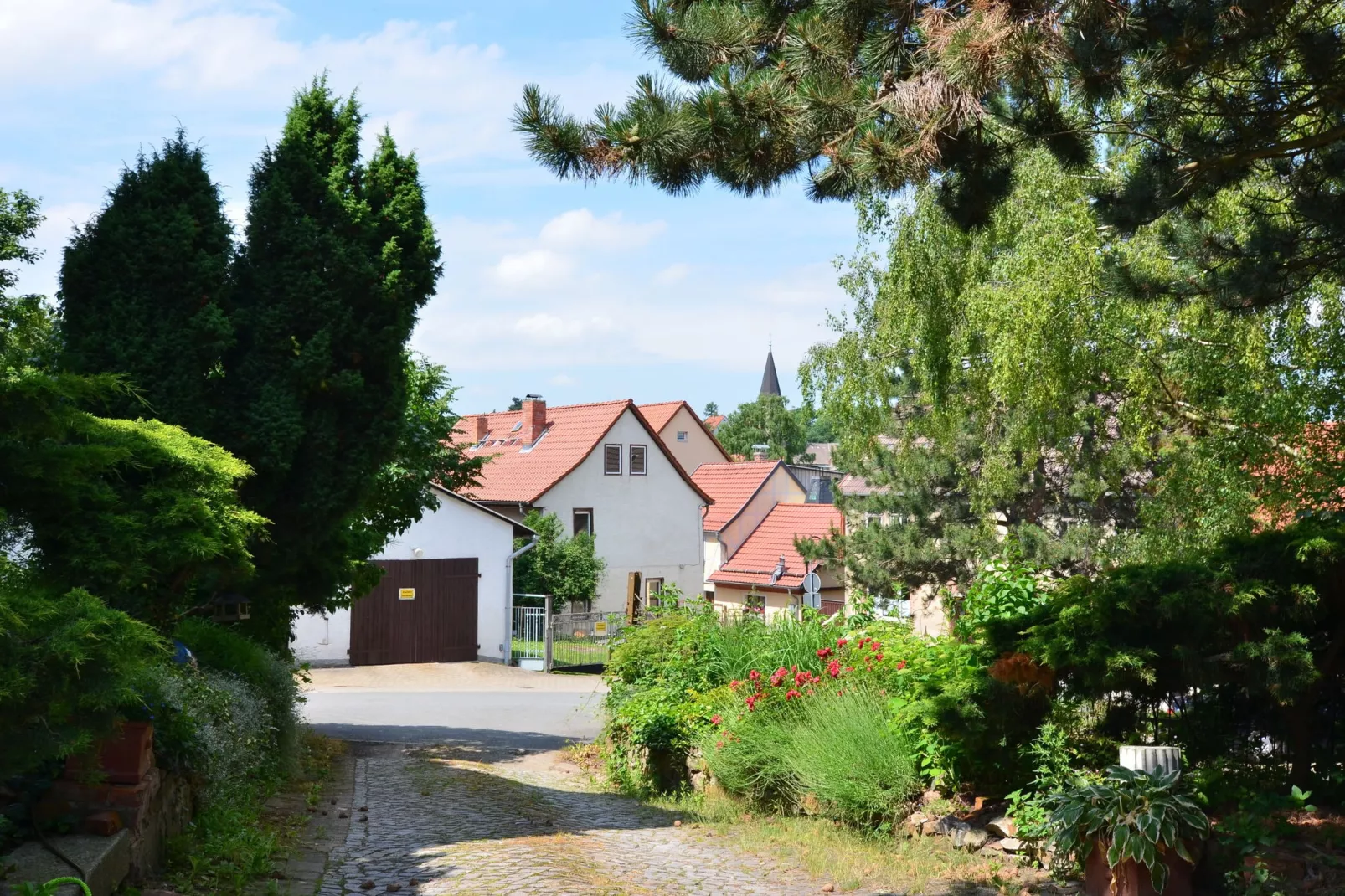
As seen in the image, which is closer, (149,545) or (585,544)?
(149,545)

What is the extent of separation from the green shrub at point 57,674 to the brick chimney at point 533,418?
35.9m

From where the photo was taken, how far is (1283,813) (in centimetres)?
583

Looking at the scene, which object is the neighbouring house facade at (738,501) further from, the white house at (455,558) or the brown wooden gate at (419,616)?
the brown wooden gate at (419,616)

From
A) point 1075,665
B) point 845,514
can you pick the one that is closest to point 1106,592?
point 1075,665

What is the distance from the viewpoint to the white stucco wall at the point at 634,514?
→ 37125mm

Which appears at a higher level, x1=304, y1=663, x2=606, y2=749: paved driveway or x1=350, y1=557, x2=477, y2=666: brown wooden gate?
x1=350, y1=557, x2=477, y2=666: brown wooden gate

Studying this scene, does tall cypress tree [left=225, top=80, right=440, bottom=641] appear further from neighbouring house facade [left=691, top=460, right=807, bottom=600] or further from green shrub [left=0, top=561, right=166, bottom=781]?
neighbouring house facade [left=691, top=460, right=807, bottom=600]

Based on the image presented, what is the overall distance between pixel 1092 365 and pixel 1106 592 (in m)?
7.52

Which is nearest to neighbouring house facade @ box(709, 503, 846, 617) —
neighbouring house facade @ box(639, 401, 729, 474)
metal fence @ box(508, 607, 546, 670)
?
metal fence @ box(508, 607, 546, 670)

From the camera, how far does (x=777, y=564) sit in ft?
120

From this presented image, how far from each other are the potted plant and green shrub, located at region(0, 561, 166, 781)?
14.3ft

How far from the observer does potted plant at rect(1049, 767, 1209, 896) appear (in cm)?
544

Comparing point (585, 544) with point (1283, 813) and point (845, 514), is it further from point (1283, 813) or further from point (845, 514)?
point (1283, 813)

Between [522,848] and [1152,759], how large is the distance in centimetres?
370
